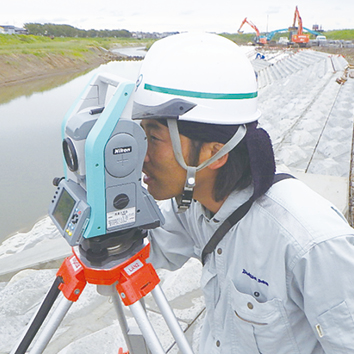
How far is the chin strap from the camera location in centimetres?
107

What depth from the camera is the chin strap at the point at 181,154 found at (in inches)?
42.3

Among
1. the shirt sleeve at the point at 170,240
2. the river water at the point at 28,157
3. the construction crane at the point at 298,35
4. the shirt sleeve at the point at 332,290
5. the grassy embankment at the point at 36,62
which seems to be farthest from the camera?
the construction crane at the point at 298,35

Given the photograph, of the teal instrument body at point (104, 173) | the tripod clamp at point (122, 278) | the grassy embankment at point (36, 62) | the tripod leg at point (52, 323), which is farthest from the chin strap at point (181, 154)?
the grassy embankment at point (36, 62)

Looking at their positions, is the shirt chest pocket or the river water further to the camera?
the river water

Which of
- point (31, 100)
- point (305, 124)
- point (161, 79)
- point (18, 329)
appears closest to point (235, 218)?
point (161, 79)

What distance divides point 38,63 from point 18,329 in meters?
25.1

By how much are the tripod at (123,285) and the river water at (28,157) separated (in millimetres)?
591

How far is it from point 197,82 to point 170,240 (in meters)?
0.61

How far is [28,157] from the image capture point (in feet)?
24.1

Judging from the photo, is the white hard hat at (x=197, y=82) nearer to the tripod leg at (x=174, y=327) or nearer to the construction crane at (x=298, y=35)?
the tripod leg at (x=174, y=327)

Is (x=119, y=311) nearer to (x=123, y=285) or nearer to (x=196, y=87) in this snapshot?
(x=123, y=285)

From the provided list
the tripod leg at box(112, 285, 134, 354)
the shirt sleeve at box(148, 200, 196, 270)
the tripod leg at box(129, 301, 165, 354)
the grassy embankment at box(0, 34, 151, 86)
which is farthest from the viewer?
the grassy embankment at box(0, 34, 151, 86)

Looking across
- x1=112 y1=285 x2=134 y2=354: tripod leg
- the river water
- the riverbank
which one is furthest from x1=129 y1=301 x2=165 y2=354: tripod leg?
the riverbank

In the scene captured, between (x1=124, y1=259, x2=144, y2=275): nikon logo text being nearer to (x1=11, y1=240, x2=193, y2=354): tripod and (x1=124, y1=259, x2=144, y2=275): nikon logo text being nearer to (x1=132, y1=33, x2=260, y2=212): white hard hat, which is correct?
(x1=11, y1=240, x2=193, y2=354): tripod
